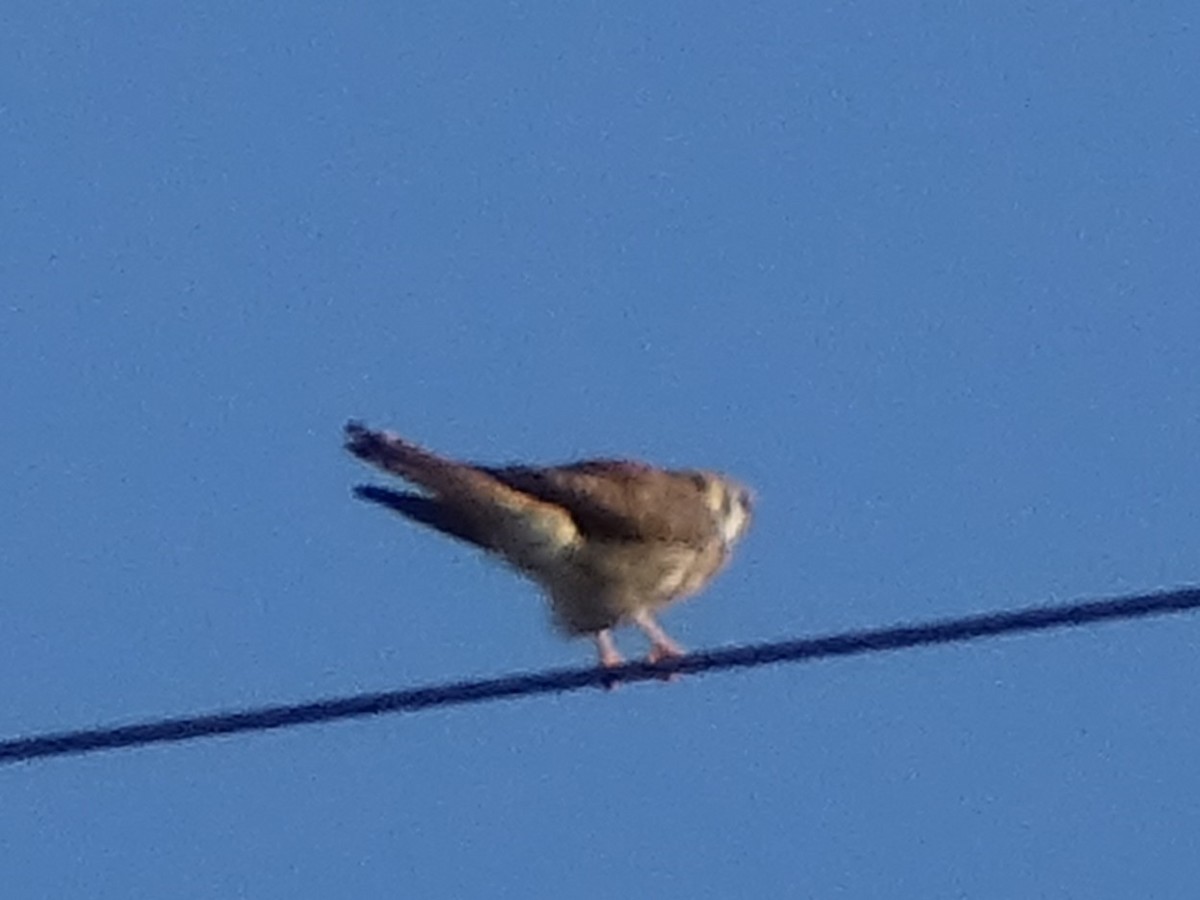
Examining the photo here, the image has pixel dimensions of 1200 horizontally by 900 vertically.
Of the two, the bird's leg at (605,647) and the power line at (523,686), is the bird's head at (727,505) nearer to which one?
the bird's leg at (605,647)

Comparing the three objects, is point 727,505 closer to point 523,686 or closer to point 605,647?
point 605,647

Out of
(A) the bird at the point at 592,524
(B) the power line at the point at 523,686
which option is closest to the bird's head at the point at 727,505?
(A) the bird at the point at 592,524

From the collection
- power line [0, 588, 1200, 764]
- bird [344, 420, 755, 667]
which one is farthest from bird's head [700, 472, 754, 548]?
power line [0, 588, 1200, 764]

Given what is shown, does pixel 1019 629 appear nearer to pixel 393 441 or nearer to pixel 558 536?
pixel 393 441

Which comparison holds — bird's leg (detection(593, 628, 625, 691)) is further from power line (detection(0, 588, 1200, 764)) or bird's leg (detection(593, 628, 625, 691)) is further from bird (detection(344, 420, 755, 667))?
power line (detection(0, 588, 1200, 764))

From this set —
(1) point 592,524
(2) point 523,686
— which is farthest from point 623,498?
(2) point 523,686

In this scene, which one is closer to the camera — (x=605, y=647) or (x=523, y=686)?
A: (x=523, y=686)

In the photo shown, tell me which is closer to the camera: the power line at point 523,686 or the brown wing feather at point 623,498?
the power line at point 523,686

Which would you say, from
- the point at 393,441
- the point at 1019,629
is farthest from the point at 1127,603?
the point at 393,441
